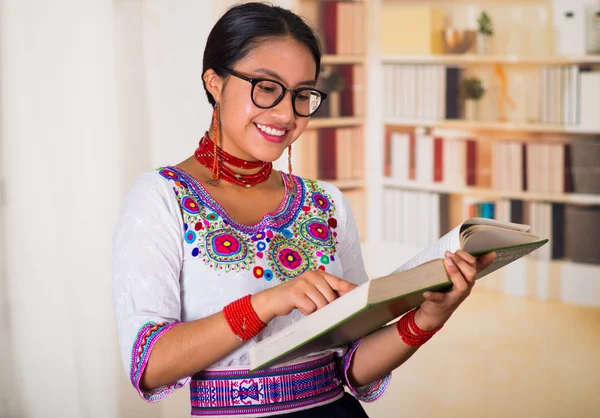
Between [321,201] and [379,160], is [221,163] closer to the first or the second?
[321,201]

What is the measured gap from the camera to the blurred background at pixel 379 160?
251cm

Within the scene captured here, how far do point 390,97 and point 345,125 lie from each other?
35cm

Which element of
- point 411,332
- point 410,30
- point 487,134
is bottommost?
point 411,332

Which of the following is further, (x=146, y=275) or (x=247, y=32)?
(x=247, y=32)

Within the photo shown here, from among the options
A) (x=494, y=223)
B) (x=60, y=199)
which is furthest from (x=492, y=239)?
(x=60, y=199)

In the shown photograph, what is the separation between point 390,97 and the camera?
5391mm

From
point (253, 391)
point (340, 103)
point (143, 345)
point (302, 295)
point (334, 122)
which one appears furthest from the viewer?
point (340, 103)

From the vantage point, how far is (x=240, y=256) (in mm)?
1399

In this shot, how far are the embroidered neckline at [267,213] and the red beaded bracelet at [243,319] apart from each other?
0.92 feet

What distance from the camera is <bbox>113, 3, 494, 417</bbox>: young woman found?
124 cm

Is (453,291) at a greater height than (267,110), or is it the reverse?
(267,110)

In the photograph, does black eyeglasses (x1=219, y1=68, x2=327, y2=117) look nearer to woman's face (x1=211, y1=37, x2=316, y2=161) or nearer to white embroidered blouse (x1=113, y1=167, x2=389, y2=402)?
woman's face (x1=211, y1=37, x2=316, y2=161)

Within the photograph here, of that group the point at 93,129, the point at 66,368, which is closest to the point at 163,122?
the point at 93,129

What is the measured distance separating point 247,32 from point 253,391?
0.62 meters
